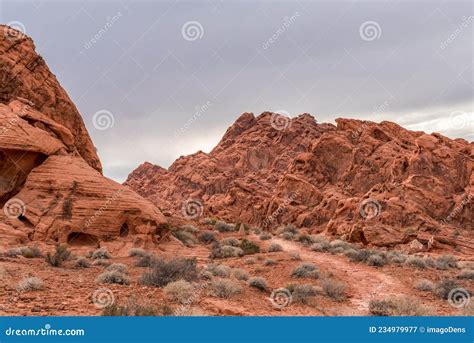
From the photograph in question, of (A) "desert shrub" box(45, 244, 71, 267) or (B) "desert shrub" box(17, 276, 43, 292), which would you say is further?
(A) "desert shrub" box(45, 244, 71, 267)

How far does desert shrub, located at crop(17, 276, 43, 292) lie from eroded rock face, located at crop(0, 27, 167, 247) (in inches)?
281

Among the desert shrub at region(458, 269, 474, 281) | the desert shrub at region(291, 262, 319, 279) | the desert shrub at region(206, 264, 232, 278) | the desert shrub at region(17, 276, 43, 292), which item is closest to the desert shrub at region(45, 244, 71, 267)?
the desert shrub at region(17, 276, 43, 292)

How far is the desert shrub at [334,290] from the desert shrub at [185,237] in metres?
10.9

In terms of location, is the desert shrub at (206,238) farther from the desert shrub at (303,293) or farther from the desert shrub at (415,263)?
the desert shrub at (303,293)

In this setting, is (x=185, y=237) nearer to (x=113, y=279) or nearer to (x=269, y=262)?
(x=269, y=262)

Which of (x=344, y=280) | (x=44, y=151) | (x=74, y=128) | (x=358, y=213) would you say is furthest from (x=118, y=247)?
(x=358, y=213)

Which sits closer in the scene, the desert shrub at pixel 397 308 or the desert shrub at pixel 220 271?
the desert shrub at pixel 397 308

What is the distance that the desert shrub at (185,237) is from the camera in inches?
858

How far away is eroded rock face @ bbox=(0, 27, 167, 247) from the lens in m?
17.0

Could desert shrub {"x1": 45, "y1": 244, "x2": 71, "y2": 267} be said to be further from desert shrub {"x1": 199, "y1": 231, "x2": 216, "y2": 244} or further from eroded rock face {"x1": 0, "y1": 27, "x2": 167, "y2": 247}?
desert shrub {"x1": 199, "y1": 231, "x2": 216, "y2": 244}

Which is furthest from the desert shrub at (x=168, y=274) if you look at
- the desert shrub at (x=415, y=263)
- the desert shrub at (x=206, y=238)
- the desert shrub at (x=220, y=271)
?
the desert shrub at (x=206, y=238)

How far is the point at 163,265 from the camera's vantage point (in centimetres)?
1076

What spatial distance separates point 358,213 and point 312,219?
665cm

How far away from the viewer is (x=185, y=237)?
2256 centimetres
